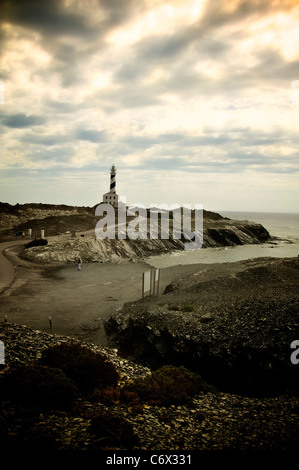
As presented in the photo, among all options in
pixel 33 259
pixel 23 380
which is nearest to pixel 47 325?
pixel 23 380

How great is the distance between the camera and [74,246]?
157ft

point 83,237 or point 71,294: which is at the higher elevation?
point 83,237

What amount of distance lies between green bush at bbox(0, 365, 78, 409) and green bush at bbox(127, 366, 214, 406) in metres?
2.78

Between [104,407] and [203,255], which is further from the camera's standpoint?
[203,255]

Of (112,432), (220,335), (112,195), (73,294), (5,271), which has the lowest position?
(73,294)

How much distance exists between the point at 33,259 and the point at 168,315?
2977cm

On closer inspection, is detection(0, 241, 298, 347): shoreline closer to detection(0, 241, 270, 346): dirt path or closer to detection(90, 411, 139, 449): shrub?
detection(0, 241, 270, 346): dirt path

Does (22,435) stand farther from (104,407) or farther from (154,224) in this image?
(154,224)

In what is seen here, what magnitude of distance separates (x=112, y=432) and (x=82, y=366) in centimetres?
419

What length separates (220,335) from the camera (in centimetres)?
1455

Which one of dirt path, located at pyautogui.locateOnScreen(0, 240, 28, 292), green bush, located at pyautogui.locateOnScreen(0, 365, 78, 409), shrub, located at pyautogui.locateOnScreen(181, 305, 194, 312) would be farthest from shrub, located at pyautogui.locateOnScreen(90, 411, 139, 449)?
dirt path, located at pyautogui.locateOnScreen(0, 240, 28, 292)

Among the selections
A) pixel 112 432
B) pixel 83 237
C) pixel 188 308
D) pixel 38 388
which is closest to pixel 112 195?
pixel 83 237

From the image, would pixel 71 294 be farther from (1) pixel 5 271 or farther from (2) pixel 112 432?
(2) pixel 112 432

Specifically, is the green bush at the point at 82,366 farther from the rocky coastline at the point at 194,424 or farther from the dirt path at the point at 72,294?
the dirt path at the point at 72,294
